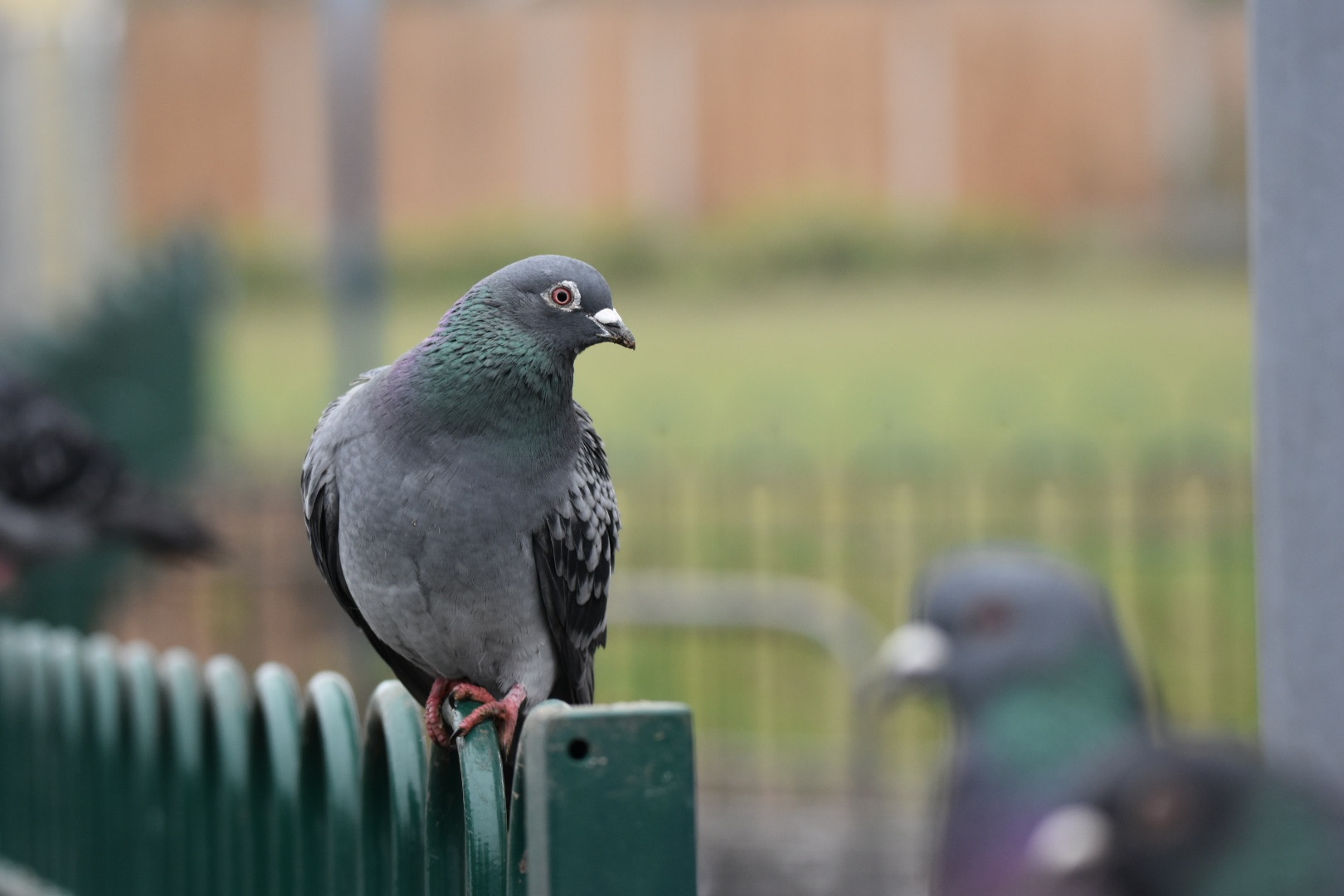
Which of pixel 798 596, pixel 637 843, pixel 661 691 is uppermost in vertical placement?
pixel 637 843

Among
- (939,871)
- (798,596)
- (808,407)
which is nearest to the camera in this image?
(939,871)

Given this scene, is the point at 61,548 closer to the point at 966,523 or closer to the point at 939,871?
the point at 939,871

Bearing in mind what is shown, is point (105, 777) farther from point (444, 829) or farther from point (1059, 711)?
point (1059, 711)

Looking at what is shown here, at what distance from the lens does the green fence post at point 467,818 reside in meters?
1.53

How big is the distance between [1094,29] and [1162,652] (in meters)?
8.95

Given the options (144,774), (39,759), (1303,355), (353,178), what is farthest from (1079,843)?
(353,178)

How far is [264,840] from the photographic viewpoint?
2086mm

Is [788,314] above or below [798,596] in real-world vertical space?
above

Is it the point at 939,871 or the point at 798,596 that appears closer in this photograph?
the point at 939,871

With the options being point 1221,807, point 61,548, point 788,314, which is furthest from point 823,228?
point 1221,807

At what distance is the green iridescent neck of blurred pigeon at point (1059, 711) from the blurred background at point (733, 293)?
1252 mm

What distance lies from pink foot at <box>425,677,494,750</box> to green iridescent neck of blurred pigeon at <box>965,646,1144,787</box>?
2574 mm

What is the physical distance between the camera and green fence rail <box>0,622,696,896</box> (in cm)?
137

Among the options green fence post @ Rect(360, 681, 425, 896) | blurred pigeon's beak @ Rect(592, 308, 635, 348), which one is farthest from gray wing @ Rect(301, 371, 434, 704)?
blurred pigeon's beak @ Rect(592, 308, 635, 348)
